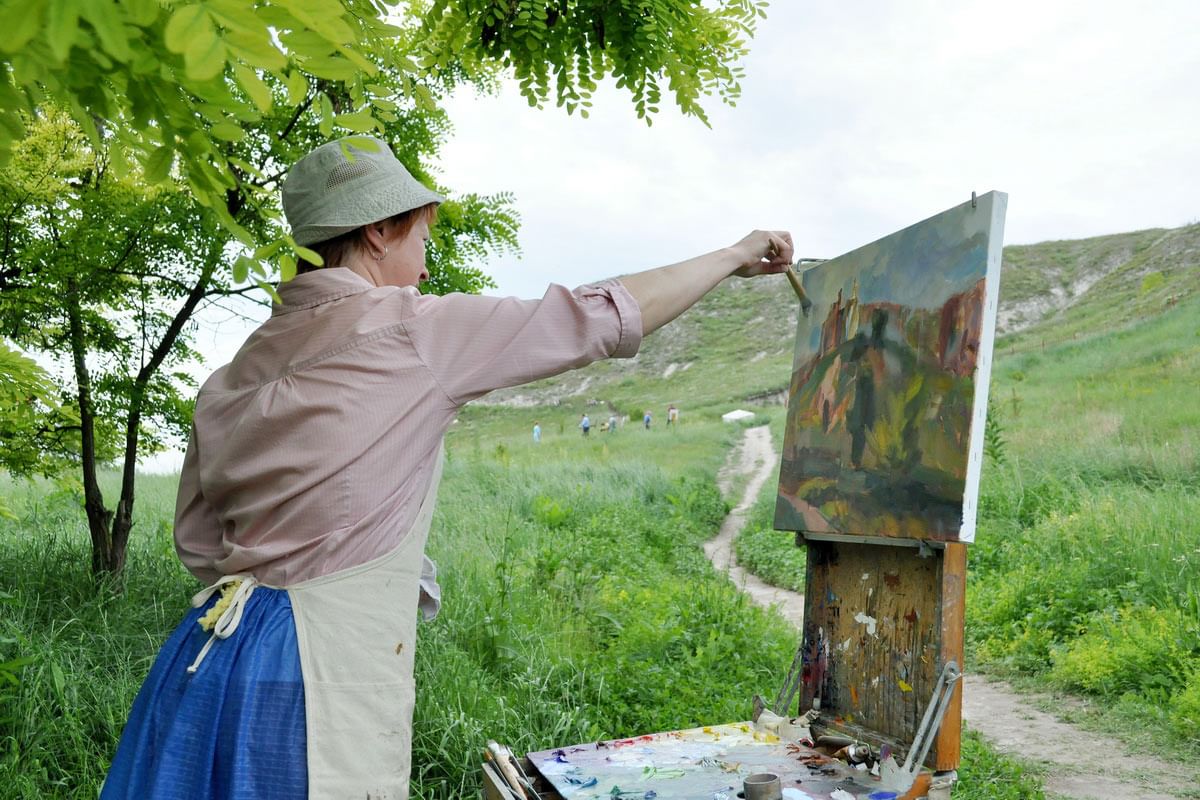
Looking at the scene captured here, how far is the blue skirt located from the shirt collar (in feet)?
1.70

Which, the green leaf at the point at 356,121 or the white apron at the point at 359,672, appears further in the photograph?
the white apron at the point at 359,672

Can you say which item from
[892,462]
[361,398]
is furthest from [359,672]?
[892,462]

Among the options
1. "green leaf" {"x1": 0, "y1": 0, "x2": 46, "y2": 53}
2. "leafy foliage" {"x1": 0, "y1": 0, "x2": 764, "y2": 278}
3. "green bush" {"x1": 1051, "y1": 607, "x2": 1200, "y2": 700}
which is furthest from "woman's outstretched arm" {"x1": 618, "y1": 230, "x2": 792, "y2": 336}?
"green bush" {"x1": 1051, "y1": 607, "x2": 1200, "y2": 700}

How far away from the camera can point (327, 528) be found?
160 centimetres

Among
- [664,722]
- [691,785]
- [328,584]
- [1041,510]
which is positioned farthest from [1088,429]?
[328,584]

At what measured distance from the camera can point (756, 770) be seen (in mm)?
2555

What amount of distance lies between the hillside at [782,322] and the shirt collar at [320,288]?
91.1 feet

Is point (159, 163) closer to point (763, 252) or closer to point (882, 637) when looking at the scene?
point (763, 252)

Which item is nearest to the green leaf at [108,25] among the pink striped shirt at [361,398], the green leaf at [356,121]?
the green leaf at [356,121]

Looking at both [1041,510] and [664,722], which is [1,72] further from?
[1041,510]

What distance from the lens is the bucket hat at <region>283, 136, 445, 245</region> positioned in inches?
69.7

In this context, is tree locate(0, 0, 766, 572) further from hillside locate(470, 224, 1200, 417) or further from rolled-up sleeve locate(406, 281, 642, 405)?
hillside locate(470, 224, 1200, 417)

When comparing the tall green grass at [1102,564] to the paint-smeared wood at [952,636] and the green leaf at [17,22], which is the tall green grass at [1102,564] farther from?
the green leaf at [17,22]

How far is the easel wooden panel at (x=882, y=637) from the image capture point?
244cm
